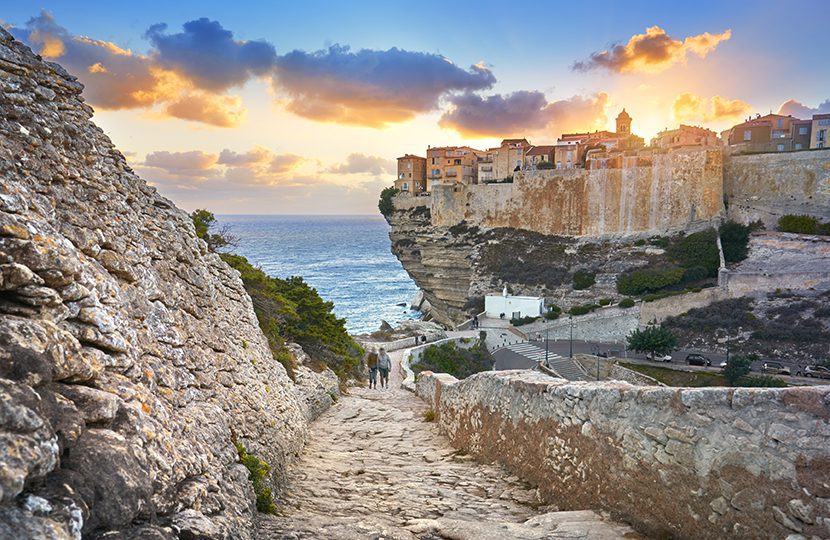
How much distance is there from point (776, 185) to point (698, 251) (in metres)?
9.56

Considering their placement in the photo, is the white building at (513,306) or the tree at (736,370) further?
the white building at (513,306)

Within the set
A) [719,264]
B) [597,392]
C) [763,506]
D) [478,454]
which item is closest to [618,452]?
[597,392]

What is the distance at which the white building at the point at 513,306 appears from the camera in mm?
41812

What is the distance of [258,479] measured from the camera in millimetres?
4883

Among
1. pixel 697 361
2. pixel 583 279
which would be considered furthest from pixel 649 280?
pixel 697 361

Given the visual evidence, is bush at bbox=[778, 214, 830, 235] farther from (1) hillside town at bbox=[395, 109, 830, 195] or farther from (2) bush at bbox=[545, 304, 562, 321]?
(2) bush at bbox=[545, 304, 562, 321]

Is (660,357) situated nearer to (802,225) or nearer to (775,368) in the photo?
(775,368)

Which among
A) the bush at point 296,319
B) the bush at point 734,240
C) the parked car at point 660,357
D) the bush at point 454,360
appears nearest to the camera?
the bush at point 296,319

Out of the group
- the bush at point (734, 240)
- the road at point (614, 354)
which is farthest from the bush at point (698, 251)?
the road at point (614, 354)

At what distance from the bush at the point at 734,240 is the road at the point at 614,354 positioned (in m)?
13.7

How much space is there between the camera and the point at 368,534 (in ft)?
14.1

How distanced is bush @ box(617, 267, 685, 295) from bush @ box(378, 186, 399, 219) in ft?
88.7

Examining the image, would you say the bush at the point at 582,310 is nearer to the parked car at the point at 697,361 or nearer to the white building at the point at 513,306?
the white building at the point at 513,306

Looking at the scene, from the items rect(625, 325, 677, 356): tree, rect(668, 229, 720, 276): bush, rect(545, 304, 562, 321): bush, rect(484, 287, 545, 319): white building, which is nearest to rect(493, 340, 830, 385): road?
rect(625, 325, 677, 356): tree
